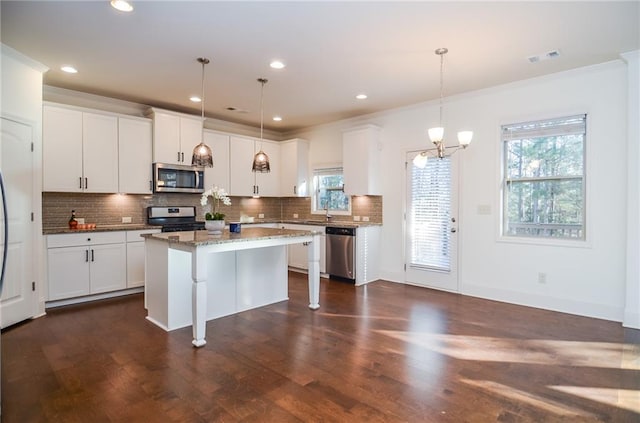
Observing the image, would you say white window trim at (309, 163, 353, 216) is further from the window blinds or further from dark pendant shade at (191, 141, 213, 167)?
dark pendant shade at (191, 141, 213, 167)

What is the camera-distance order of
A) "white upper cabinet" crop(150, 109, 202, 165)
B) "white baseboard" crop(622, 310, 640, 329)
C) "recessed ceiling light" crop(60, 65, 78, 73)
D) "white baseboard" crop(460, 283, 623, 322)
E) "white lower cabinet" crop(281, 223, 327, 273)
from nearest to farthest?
1. "white baseboard" crop(622, 310, 640, 329)
2. "white baseboard" crop(460, 283, 623, 322)
3. "recessed ceiling light" crop(60, 65, 78, 73)
4. "white upper cabinet" crop(150, 109, 202, 165)
5. "white lower cabinet" crop(281, 223, 327, 273)

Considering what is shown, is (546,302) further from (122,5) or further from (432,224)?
(122,5)

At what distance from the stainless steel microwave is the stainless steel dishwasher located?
7.56 ft

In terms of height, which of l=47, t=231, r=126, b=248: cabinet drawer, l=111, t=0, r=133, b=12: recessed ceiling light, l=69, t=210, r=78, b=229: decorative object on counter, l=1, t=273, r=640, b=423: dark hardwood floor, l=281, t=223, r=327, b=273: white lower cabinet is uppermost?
l=111, t=0, r=133, b=12: recessed ceiling light

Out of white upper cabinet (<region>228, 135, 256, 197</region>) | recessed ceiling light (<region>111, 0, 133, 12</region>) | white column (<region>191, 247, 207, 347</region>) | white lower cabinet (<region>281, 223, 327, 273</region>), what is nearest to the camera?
recessed ceiling light (<region>111, 0, 133, 12</region>)

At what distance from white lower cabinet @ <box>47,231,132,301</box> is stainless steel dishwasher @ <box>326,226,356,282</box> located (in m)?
3.01

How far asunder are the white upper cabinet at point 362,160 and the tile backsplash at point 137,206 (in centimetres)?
32

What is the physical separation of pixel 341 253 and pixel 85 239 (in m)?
3.53

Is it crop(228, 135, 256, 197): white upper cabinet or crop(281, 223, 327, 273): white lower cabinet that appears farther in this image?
crop(228, 135, 256, 197): white upper cabinet

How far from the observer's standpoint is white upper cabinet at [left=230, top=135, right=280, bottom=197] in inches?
251

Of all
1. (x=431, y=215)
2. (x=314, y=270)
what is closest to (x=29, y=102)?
(x=314, y=270)

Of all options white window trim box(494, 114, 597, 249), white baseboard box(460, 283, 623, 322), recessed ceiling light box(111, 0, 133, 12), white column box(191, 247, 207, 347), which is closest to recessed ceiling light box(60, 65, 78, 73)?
recessed ceiling light box(111, 0, 133, 12)

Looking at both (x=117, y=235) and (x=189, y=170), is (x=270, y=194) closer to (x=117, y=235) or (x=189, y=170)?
(x=189, y=170)

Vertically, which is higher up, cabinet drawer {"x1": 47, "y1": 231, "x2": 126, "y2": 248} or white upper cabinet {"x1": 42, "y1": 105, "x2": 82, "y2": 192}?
white upper cabinet {"x1": 42, "y1": 105, "x2": 82, "y2": 192}
